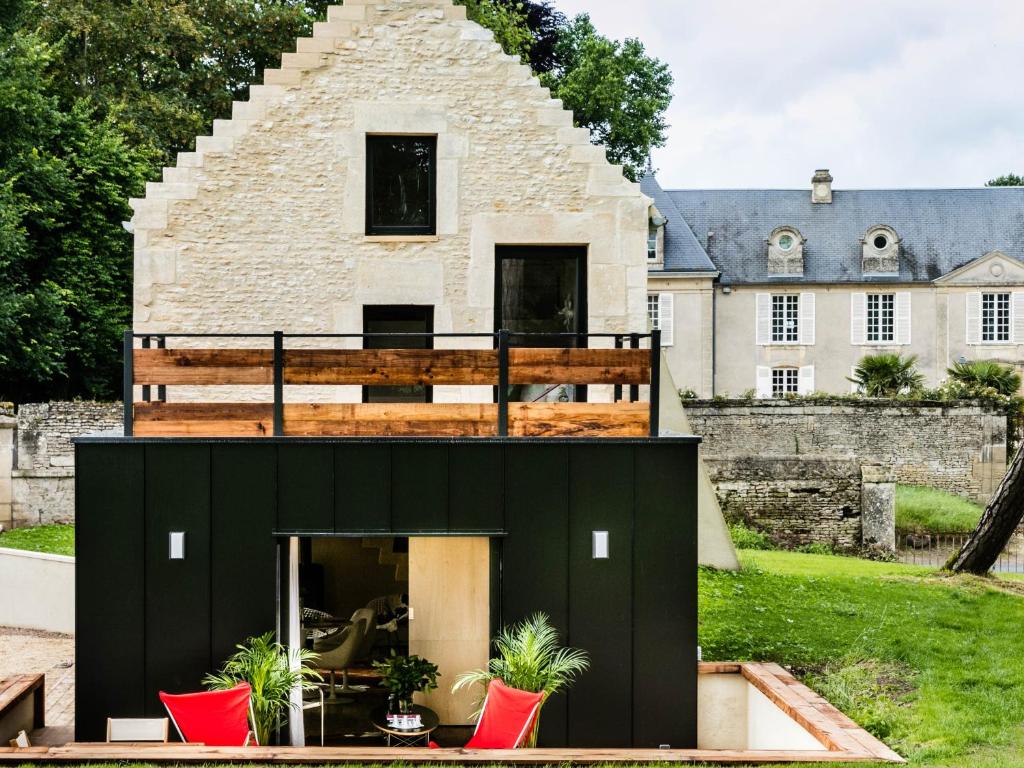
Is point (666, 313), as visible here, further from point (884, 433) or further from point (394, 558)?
point (394, 558)

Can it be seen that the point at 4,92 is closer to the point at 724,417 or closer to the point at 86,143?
the point at 86,143

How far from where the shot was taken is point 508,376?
7289 mm

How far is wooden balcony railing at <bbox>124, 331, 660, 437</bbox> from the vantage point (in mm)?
7262

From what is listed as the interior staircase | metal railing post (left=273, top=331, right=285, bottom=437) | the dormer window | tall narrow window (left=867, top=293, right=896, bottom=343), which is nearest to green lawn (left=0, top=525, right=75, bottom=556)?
the interior staircase

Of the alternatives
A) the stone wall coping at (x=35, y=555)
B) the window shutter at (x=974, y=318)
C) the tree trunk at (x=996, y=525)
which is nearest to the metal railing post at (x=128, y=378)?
the stone wall coping at (x=35, y=555)

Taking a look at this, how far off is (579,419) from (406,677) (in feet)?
8.25

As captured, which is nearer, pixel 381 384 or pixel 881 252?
pixel 381 384

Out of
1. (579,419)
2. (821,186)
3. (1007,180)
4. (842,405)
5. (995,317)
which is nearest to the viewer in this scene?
(579,419)

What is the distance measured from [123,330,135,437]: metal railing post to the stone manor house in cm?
3203

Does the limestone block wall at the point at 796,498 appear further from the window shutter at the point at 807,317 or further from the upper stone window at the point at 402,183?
the window shutter at the point at 807,317

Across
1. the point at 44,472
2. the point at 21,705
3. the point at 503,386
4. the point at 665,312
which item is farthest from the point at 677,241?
the point at 21,705

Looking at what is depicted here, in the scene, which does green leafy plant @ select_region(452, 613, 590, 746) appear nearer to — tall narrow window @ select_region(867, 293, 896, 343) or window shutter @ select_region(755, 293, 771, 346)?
window shutter @ select_region(755, 293, 771, 346)

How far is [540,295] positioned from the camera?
32.9 feet

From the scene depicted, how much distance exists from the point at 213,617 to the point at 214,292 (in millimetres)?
3894
